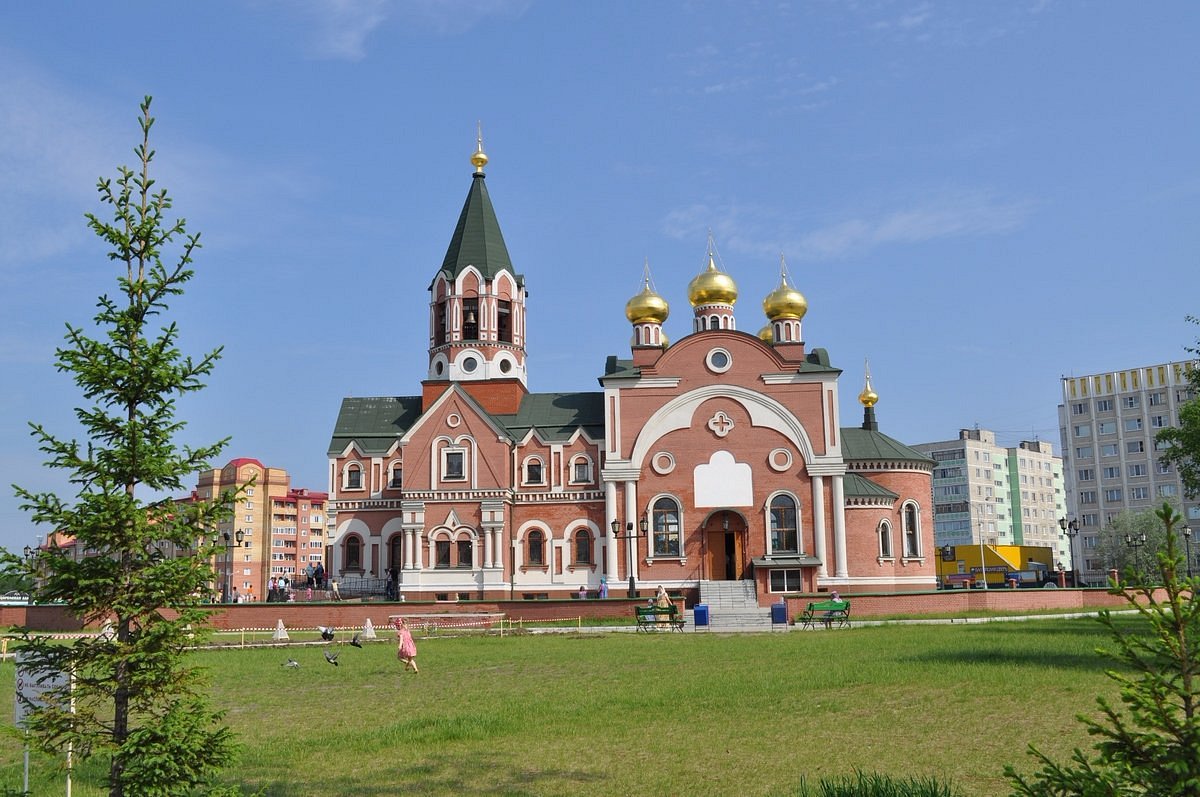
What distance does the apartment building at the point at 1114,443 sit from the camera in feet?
290

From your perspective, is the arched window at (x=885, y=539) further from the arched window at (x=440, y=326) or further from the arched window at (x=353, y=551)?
the arched window at (x=353, y=551)

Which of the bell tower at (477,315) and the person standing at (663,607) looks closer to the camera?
the person standing at (663,607)

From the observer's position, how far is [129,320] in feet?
24.7

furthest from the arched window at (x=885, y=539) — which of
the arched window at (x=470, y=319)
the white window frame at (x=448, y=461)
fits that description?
the arched window at (x=470, y=319)

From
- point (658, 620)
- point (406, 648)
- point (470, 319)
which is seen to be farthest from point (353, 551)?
point (406, 648)

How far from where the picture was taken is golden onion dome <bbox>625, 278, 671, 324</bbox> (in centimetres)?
4744

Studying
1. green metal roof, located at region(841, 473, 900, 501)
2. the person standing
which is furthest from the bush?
green metal roof, located at region(841, 473, 900, 501)

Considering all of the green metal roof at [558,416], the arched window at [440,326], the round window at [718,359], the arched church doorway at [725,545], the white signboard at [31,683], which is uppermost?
the arched window at [440,326]

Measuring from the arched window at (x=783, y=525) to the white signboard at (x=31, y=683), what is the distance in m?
37.0

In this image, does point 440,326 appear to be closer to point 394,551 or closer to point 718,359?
point 394,551

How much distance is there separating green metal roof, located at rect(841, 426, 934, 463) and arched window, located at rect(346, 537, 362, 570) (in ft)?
72.0

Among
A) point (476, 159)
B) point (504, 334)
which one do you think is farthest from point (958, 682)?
point (476, 159)

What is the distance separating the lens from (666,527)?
142ft

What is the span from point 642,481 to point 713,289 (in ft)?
34.5
